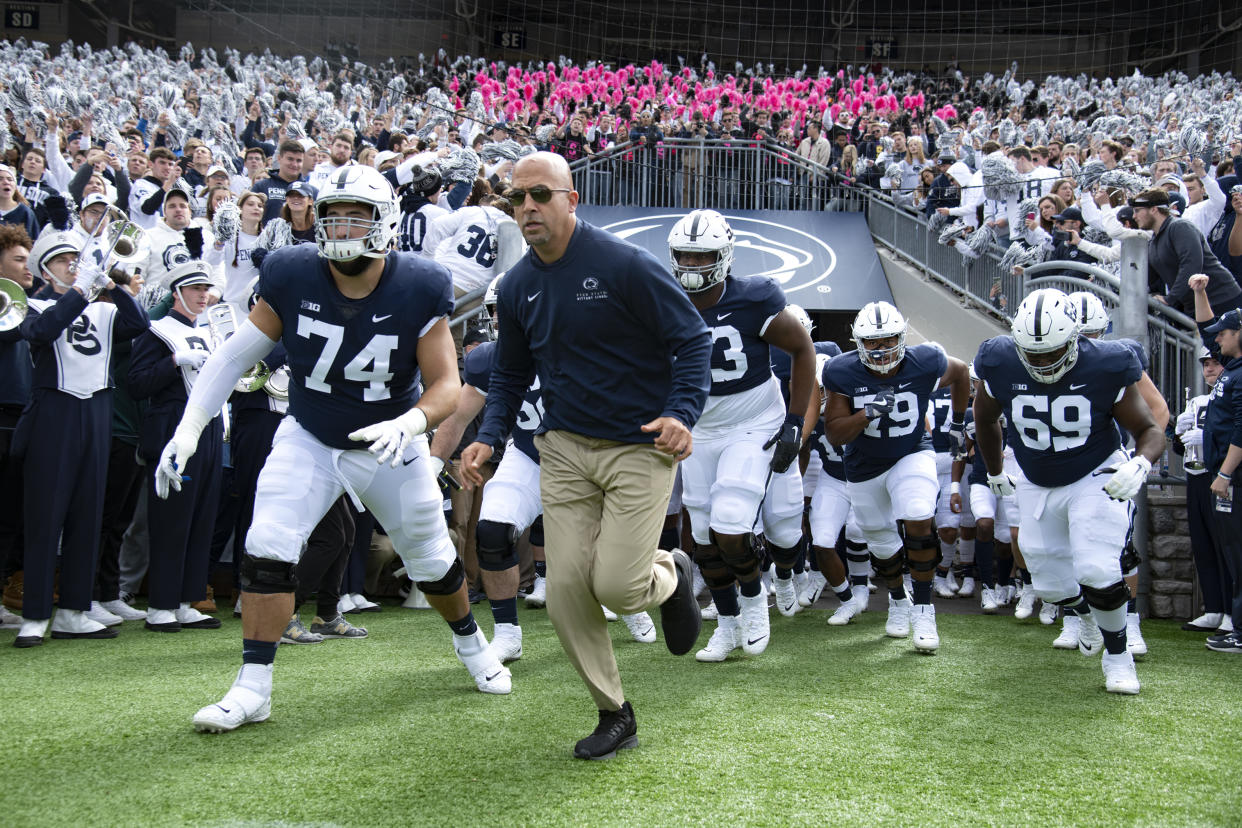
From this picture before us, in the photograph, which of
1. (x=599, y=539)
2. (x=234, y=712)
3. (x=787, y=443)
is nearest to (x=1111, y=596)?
(x=787, y=443)

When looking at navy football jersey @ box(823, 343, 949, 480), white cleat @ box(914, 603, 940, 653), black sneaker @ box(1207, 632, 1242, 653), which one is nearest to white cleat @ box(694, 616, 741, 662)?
white cleat @ box(914, 603, 940, 653)

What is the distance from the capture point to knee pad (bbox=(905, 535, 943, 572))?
257 inches

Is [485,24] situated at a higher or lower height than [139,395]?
higher

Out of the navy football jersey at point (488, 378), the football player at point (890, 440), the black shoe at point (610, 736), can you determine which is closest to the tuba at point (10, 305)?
the navy football jersey at point (488, 378)

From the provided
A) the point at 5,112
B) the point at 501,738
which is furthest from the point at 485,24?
the point at 501,738

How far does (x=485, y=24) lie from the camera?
3219 centimetres

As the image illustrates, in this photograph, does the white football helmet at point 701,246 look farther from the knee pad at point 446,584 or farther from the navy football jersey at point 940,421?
the navy football jersey at point 940,421

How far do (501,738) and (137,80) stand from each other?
61.3 feet

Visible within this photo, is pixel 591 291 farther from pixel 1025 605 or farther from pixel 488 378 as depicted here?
pixel 1025 605

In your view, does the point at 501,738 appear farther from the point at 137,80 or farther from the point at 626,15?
the point at 626,15

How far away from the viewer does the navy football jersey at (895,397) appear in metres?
6.70

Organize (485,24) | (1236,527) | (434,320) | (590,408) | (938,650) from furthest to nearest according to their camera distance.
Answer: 1. (485,24)
2. (1236,527)
3. (938,650)
4. (434,320)
5. (590,408)

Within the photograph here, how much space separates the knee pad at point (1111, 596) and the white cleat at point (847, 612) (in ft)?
7.27

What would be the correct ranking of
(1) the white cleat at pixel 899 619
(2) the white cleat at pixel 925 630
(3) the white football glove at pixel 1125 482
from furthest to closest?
1. (1) the white cleat at pixel 899 619
2. (2) the white cleat at pixel 925 630
3. (3) the white football glove at pixel 1125 482
